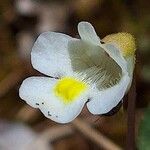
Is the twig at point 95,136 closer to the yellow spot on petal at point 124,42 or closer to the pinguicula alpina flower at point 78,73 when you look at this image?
the pinguicula alpina flower at point 78,73

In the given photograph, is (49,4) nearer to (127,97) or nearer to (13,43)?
(13,43)

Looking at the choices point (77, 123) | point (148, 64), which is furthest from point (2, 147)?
point (148, 64)

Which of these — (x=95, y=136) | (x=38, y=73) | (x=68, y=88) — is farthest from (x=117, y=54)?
(x=38, y=73)

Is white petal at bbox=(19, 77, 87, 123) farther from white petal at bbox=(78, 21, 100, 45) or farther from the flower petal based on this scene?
white petal at bbox=(78, 21, 100, 45)

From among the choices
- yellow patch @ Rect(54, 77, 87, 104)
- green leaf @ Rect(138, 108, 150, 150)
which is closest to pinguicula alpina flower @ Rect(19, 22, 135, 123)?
yellow patch @ Rect(54, 77, 87, 104)

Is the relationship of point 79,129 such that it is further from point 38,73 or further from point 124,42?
point 124,42
